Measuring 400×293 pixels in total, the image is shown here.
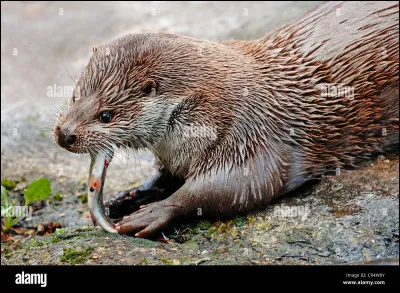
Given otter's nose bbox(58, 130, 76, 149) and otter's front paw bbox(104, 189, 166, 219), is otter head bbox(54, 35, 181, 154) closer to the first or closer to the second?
otter's nose bbox(58, 130, 76, 149)

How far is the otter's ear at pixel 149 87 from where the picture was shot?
12.2 feet

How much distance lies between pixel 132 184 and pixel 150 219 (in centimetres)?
141

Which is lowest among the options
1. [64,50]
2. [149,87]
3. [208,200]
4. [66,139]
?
[208,200]

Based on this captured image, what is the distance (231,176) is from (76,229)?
1.09 meters

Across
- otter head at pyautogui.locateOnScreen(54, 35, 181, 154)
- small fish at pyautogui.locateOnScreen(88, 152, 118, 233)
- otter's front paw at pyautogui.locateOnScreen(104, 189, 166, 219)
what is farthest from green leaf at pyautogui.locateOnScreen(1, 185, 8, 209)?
otter head at pyautogui.locateOnScreen(54, 35, 181, 154)

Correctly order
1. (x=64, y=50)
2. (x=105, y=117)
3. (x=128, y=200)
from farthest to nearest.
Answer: (x=64, y=50), (x=128, y=200), (x=105, y=117)

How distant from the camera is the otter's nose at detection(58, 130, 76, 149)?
354 cm

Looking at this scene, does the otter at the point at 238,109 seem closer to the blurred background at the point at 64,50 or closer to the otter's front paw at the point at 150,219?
the otter's front paw at the point at 150,219

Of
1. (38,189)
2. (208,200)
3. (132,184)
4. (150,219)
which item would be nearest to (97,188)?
(150,219)

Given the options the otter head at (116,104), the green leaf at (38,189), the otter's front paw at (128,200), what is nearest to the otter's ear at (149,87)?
the otter head at (116,104)

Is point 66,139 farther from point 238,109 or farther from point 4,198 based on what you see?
point 4,198

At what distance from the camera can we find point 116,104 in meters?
3.66

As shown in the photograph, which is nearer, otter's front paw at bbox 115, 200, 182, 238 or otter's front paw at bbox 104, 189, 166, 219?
otter's front paw at bbox 115, 200, 182, 238

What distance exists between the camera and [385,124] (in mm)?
4227
